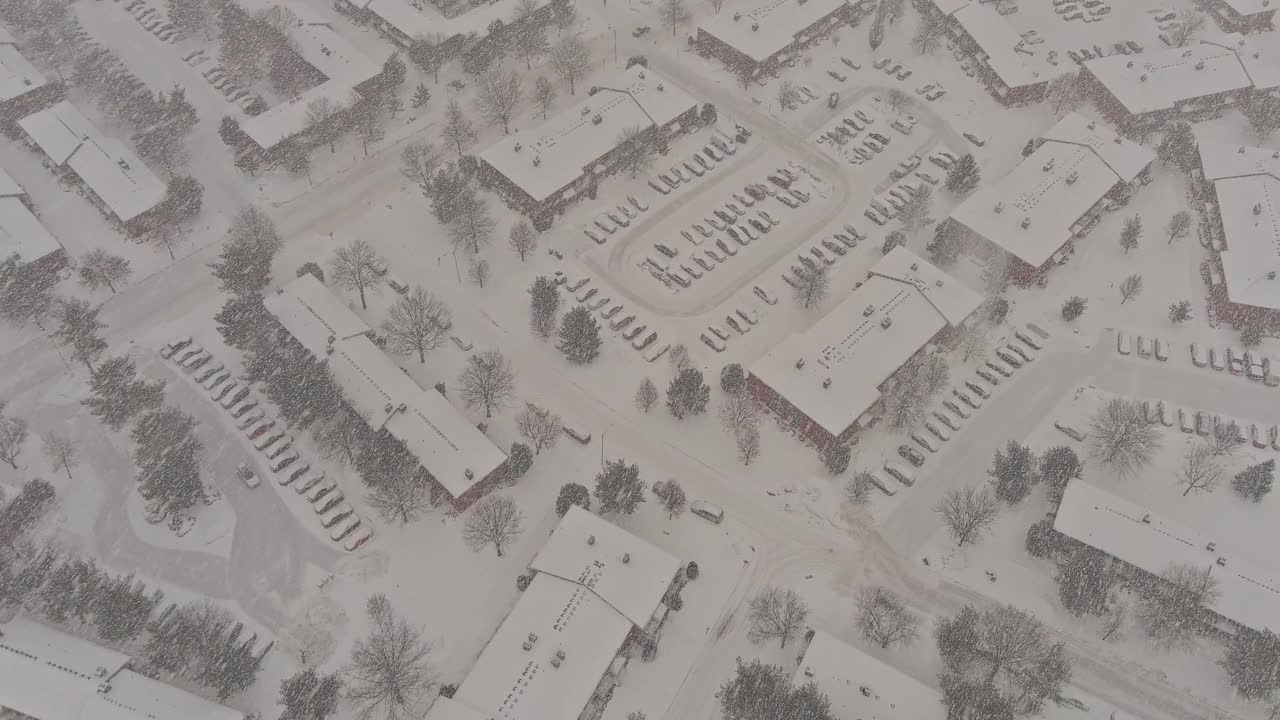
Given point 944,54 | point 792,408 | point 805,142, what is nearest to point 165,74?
point 805,142

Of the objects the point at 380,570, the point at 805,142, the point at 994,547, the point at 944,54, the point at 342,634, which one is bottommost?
the point at 342,634

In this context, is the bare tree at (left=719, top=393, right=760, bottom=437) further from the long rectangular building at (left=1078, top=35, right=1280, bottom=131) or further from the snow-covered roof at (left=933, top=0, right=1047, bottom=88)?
the long rectangular building at (left=1078, top=35, right=1280, bottom=131)

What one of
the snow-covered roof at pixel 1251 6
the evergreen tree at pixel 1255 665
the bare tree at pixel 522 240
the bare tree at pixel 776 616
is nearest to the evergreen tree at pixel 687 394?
the bare tree at pixel 776 616

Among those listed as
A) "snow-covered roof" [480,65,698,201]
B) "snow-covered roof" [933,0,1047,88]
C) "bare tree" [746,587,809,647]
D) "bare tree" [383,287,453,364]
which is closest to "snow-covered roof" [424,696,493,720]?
"bare tree" [746,587,809,647]

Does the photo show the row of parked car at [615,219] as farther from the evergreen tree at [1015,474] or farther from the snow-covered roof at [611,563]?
the evergreen tree at [1015,474]

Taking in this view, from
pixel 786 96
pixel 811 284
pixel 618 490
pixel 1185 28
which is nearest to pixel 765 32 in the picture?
pixel 786 96

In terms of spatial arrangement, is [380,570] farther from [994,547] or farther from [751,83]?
[751,83]

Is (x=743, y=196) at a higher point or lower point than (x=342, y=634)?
higher

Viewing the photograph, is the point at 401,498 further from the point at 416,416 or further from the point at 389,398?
the point at 389,398
